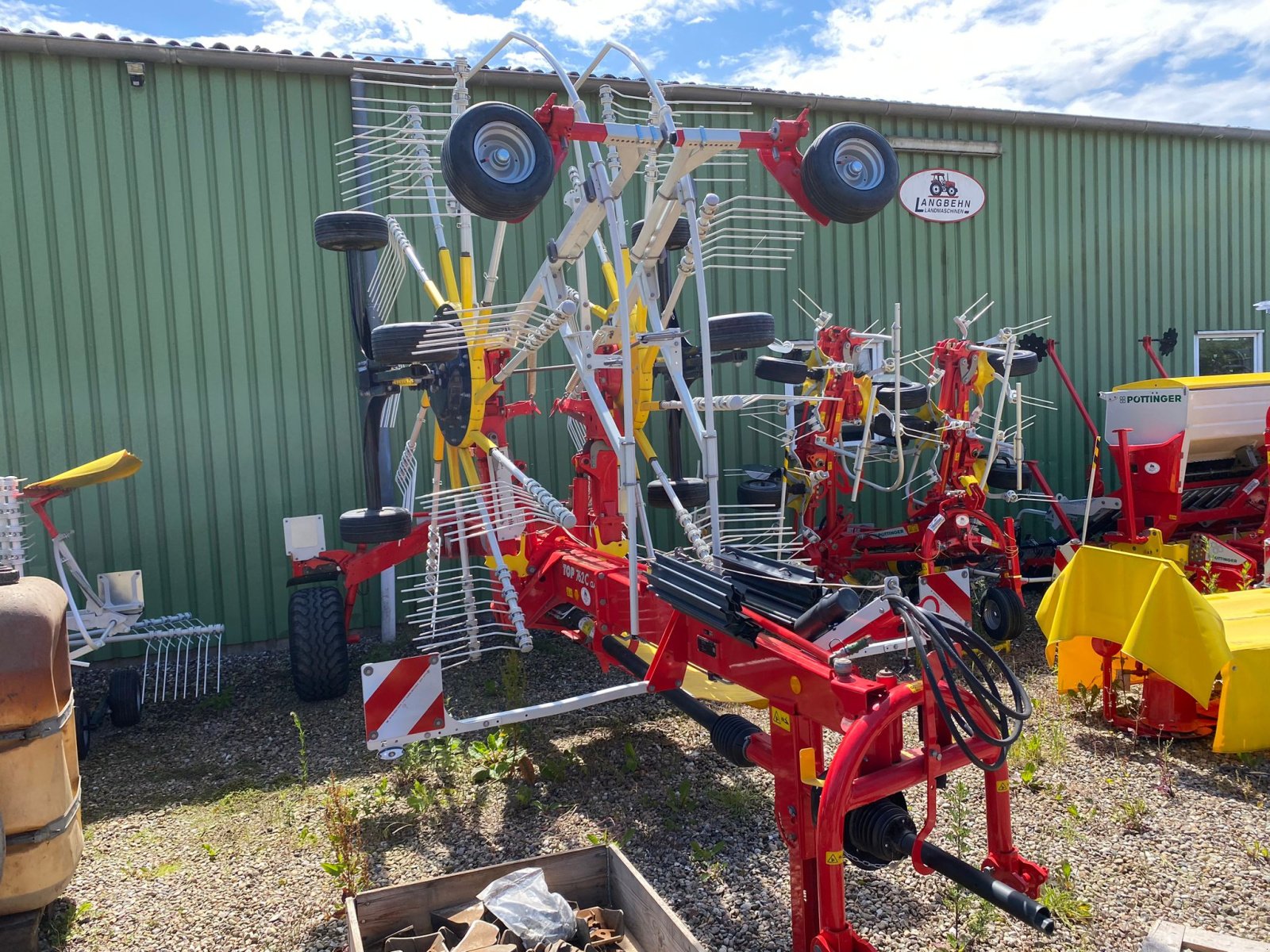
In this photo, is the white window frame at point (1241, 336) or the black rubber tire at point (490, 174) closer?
the black rubber tire at point (490, 174)

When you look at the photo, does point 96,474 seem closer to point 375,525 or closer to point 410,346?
point 375,525

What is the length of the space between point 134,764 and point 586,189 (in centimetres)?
368

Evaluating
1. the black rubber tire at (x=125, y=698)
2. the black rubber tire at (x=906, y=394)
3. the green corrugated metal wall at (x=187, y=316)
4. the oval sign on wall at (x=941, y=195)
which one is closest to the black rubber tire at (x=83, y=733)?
the black rubber tire at (x=125, y=698)

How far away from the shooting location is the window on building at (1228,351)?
400 inches

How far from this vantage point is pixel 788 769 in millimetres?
2537

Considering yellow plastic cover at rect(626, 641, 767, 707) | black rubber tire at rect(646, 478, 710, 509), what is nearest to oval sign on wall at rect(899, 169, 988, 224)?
black rubber tire at rect(646, 478, 710, 509)

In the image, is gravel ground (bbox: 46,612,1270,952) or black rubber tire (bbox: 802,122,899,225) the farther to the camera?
black rubber tire (bbox: 802,122,899,225)

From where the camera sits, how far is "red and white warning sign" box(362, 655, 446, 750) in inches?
142

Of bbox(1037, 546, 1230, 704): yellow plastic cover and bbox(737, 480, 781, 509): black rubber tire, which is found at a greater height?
bbox(737, 480, 781, 509): black rubber tire

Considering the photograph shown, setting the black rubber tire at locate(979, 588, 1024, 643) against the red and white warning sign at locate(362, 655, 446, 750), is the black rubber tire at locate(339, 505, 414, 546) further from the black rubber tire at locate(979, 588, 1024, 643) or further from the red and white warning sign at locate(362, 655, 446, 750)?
the black rubber tire at locate(979, 588, 1024, 643)

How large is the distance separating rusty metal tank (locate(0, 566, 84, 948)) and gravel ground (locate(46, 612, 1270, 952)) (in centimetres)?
40

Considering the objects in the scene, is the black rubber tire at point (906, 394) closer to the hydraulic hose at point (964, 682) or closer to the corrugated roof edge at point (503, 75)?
the corrugated roof edge at point (503, 75)

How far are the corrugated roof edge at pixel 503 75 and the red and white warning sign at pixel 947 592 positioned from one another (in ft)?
15.6

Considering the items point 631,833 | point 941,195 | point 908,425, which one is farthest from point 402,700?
point 941,195
